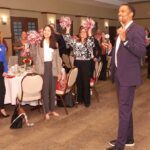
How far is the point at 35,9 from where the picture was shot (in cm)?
968

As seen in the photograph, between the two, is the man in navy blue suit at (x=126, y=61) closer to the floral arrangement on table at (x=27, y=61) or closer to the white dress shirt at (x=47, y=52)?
the white dress shirt at (x=47, y=52)

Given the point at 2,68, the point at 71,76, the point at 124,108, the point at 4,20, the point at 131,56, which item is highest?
the point at 4,20

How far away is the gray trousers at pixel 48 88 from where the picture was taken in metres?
4.55

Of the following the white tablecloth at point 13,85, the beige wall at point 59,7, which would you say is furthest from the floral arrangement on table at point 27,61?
the beige wall at point 59,7

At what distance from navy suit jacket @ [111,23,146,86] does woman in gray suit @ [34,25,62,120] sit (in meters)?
1.77

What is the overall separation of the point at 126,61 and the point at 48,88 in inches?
79.5

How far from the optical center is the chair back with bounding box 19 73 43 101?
4.26 m

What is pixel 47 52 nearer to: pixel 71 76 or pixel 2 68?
pixel 71 76

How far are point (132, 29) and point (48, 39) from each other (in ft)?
6.42

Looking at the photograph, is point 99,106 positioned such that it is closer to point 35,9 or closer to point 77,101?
point 77,101

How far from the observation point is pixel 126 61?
2938 millimetres

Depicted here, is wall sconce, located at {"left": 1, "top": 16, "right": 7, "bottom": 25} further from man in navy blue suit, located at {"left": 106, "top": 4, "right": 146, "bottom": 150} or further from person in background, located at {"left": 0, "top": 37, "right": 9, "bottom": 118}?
man in navy blue suit, located at {"left": 106, "top": 4, "right": 146, "bottom": 150}

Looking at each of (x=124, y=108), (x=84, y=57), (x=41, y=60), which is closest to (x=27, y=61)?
(x=41, y=60)

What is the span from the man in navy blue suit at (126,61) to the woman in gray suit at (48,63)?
1623 millimetres
